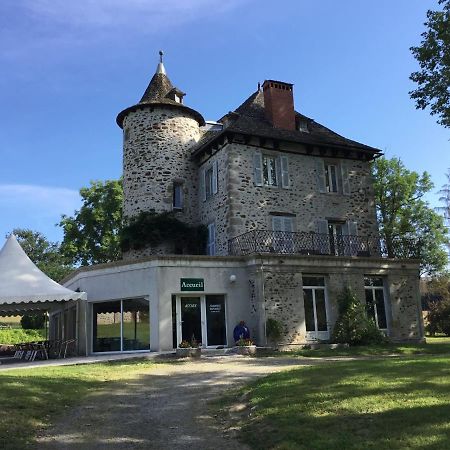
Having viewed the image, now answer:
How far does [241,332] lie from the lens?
18.5m

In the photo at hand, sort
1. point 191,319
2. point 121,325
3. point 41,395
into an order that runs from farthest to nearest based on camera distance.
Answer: point 121,325 < point 191,319 < point 41,395

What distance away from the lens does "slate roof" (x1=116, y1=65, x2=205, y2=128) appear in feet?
83.1

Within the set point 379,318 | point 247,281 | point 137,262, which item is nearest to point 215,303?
point 247,281

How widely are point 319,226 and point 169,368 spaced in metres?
12.3

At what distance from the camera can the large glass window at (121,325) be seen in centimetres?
1867

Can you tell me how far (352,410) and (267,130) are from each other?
18024mm

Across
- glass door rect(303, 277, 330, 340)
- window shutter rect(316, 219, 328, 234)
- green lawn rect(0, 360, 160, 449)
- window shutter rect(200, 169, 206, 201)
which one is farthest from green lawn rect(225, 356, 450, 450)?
window shutter rect(200, 169, 206, 201)

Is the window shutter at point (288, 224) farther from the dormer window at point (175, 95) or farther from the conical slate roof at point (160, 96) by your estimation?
the dormer window at point (175, 95)

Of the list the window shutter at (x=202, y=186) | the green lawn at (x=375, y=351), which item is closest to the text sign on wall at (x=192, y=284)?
the green lawn at (x=375, y=351)

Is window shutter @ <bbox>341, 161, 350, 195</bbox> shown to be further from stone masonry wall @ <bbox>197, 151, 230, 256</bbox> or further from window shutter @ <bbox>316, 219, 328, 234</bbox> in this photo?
stone masonry wall @ <bbox>197, 151, 230, 256</bbox>

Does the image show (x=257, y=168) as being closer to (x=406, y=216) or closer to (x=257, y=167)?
(x=257, y=167)

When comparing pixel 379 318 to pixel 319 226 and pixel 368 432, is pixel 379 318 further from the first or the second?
pixel 368 432

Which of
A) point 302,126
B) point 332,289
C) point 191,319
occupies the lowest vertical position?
point 191,319

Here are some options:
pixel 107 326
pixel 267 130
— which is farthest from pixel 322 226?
pixel 107 326
